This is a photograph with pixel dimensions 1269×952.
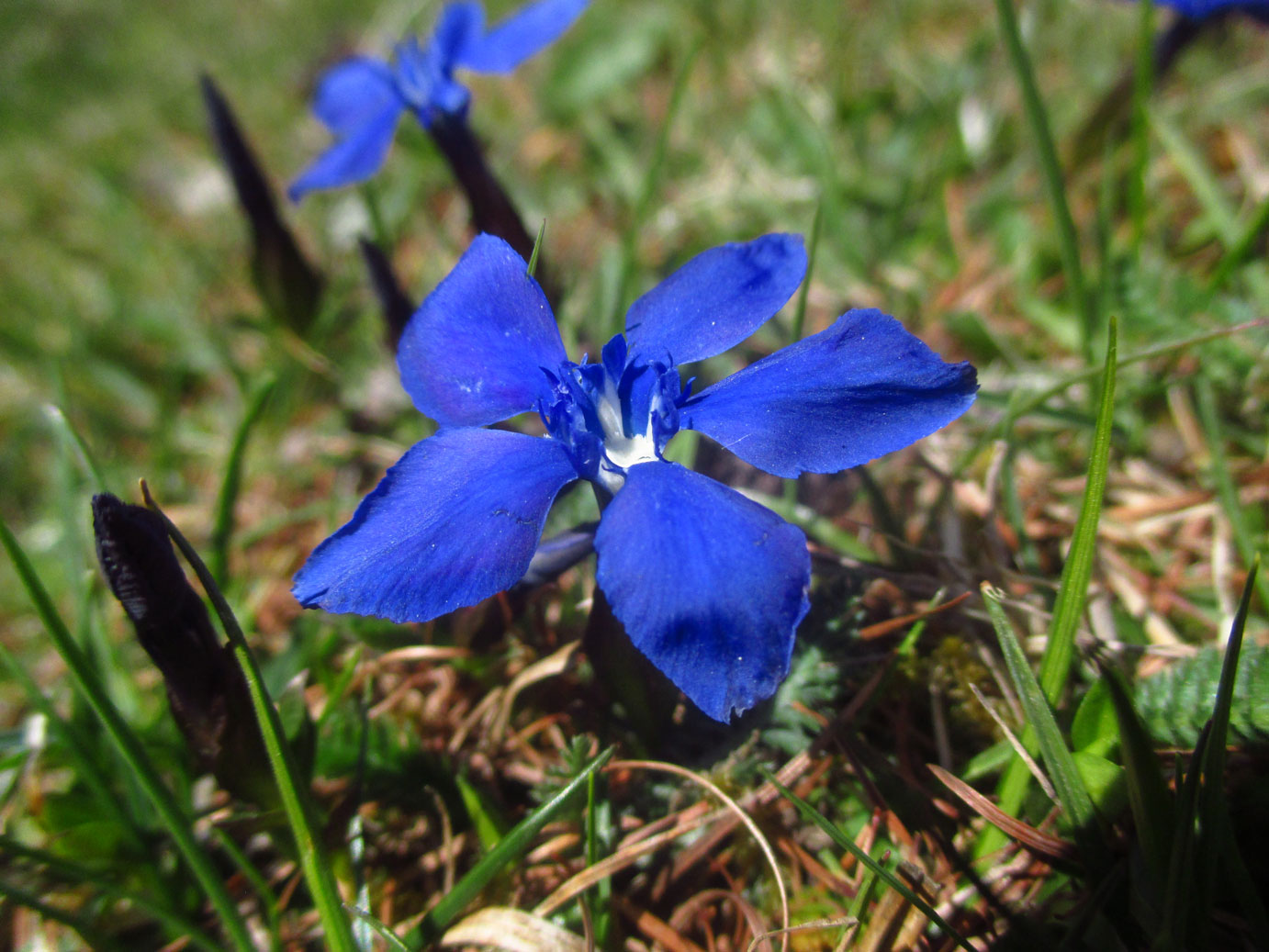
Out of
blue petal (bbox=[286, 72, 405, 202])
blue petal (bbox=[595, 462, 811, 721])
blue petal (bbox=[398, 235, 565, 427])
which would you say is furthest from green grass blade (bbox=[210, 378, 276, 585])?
blue petal (bbox=[595, 462, 811, 721])

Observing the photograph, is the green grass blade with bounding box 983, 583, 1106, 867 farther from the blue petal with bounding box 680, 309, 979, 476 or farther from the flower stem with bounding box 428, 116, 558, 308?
the flower stem with bounding box 428, 116, 558, 308

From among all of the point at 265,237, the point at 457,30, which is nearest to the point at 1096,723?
the point at 457,30

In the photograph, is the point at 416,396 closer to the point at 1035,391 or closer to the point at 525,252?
the point at 525,252

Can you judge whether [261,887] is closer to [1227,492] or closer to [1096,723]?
[1096,723]

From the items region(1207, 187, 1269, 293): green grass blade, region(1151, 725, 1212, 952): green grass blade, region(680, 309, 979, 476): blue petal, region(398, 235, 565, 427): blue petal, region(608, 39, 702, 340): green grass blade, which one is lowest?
region(1151, 725, 1212, 952): green grass blade

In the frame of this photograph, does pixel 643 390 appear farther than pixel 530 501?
Yes

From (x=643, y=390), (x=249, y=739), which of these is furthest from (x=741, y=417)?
(x=249, y=739)
